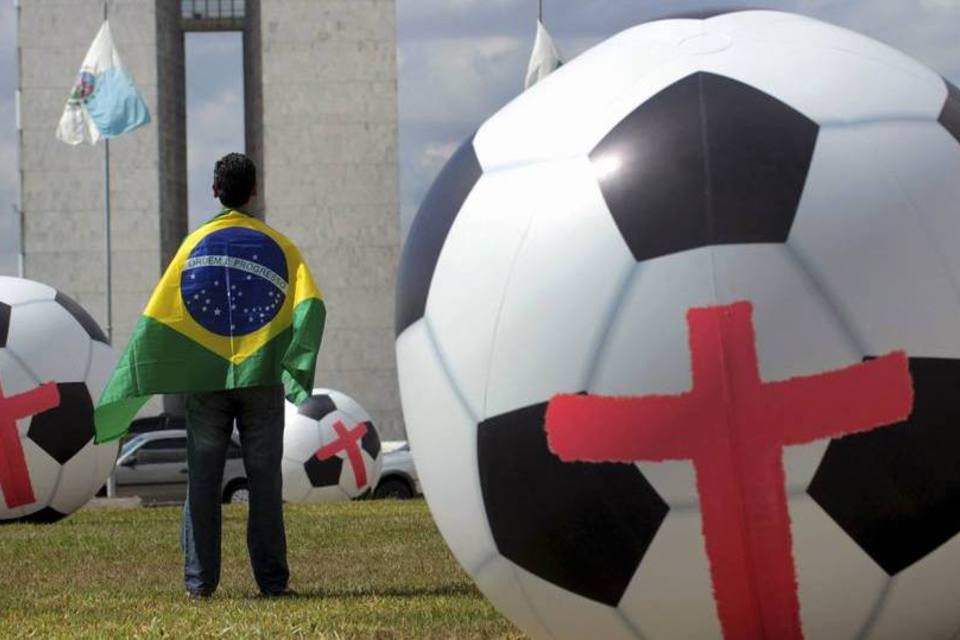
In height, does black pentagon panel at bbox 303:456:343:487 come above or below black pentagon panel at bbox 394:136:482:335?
below

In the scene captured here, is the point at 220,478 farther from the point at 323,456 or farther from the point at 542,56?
the point at 542,56

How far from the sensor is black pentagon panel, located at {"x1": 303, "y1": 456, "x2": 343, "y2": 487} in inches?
827

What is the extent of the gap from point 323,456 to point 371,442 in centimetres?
120

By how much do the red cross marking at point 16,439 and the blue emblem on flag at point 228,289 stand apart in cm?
575

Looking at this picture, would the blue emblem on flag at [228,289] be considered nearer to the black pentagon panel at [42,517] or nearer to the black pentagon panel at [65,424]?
the black pentagon panel at [65,424]

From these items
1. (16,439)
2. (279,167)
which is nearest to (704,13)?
(16,439)

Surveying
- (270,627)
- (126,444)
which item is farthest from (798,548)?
(126,444)

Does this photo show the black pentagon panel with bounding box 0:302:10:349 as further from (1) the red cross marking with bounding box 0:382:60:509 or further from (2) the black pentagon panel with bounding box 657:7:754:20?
(2) the black pentagon panel with bounding box 657:7:754:20

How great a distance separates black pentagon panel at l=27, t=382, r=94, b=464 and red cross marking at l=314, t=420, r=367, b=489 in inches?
334

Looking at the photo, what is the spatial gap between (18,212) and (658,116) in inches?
2110

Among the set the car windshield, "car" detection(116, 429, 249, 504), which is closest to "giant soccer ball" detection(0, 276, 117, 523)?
"car" detection(116, 429, 249, 504)

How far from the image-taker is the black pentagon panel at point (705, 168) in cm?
364

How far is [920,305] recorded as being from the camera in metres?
3.65

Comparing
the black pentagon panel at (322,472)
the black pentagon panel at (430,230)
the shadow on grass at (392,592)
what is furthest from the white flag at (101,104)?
the black pentagon panel at (430,230)
